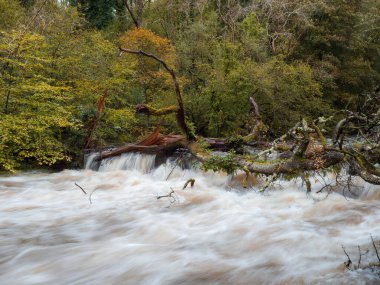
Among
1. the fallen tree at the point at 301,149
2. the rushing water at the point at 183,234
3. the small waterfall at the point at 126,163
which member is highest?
the fallen tree at the point at 301,149

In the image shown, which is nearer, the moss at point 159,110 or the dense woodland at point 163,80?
the moss at point 159,110

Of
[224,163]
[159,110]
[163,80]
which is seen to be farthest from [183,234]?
[163,80]

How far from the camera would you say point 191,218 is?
6.98m

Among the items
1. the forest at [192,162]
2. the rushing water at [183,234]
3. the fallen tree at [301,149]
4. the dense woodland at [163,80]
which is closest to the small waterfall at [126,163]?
the forest at [192,162]

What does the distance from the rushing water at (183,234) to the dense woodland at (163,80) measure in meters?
2.52

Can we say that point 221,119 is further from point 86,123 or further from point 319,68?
point 319,68

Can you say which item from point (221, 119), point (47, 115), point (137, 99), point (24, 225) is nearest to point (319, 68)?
point (221, 119)

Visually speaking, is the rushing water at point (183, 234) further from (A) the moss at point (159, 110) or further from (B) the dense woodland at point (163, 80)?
(B) the dense woodland at point (163, 80)

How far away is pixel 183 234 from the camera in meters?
6.12

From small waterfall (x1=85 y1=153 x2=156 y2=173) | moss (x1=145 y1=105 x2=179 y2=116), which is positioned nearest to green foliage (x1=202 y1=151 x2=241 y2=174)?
moss (x1=145 y1=105 x2=179 y2=116)

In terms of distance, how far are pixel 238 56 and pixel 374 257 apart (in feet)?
40.6

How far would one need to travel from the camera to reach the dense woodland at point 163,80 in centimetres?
1081

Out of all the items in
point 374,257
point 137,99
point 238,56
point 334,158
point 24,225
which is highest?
point 238,56

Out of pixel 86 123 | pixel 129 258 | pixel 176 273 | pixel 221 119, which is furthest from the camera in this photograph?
pixel 221 119
